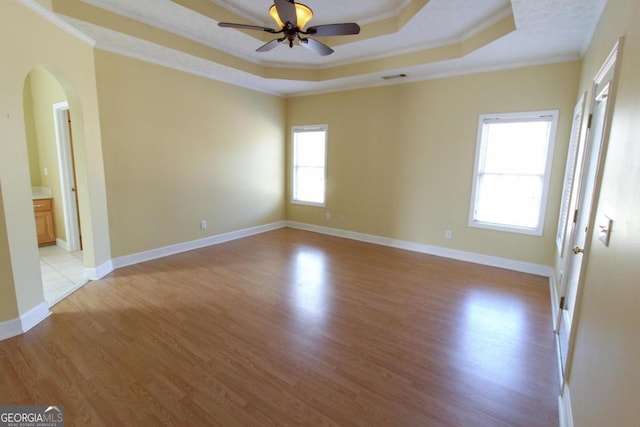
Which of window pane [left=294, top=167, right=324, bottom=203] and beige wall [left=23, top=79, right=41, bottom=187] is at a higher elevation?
beige wall [left=23, top=79, right=41, bottom=187]

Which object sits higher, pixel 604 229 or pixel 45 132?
pixel 45 132

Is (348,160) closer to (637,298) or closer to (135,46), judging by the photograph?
(135,46)

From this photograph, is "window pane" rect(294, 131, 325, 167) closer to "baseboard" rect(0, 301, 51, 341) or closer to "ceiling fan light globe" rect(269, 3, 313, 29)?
"ceiling fan light globe" rect(269, 3, 313, 29)

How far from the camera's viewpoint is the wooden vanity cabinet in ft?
15.8

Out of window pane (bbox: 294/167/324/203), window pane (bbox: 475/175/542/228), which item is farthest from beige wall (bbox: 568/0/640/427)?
window pane (bbox: 294/167/324/203)

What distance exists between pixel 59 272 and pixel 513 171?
20.2 feet

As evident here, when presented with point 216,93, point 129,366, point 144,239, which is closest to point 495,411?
point 129,366

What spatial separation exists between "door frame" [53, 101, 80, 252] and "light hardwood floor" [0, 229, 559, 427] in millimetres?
1591

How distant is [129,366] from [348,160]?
182 inches

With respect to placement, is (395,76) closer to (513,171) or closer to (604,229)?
(513,171)

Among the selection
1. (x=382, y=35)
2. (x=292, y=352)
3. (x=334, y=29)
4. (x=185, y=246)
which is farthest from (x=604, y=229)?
(x=185, y=246)

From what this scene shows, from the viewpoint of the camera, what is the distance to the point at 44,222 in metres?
4.90

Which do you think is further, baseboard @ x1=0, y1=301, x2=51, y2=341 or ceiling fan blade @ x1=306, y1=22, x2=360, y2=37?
ceiling fan blade @ x1=306, y1=22, x2=360, y2=37

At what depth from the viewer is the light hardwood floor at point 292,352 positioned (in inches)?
74.0
